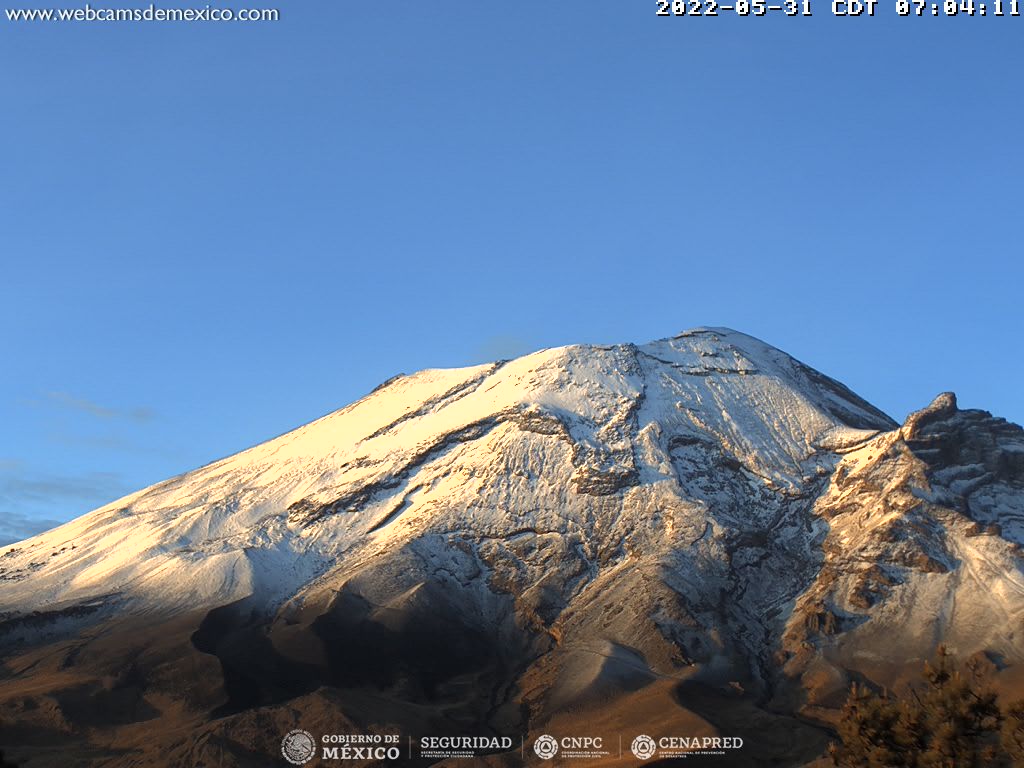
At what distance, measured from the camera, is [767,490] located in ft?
612

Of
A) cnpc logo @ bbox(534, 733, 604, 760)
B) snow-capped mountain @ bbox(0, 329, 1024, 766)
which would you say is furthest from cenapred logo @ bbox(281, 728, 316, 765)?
cnpc logo @ bbox(534, 733, 604, 760)

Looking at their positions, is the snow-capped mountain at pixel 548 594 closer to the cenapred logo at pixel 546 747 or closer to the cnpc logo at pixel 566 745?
the cnpc logo at pixel 566 745

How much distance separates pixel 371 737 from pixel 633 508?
64.4 metres

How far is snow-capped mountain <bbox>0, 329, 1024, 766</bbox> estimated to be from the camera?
453ft

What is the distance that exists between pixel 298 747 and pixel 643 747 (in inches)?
1339

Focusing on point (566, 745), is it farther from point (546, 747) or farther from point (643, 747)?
point (643, 747)

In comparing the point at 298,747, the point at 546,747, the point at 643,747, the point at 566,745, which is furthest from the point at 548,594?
the point at 298,747

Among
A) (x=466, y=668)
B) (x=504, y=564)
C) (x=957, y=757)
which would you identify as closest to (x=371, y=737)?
(x=466, y=668)

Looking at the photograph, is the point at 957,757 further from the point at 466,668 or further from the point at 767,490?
the point at 767,490

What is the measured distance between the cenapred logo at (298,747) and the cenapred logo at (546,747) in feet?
72.9

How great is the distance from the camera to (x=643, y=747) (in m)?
121

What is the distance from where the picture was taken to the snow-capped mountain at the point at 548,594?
138000 mm

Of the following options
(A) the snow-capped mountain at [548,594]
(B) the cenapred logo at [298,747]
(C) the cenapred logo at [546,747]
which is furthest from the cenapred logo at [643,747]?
(B) the cenapred logo at [298,747]

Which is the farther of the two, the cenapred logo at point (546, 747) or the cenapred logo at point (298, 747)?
the cenapred logo at point (546, 747)
